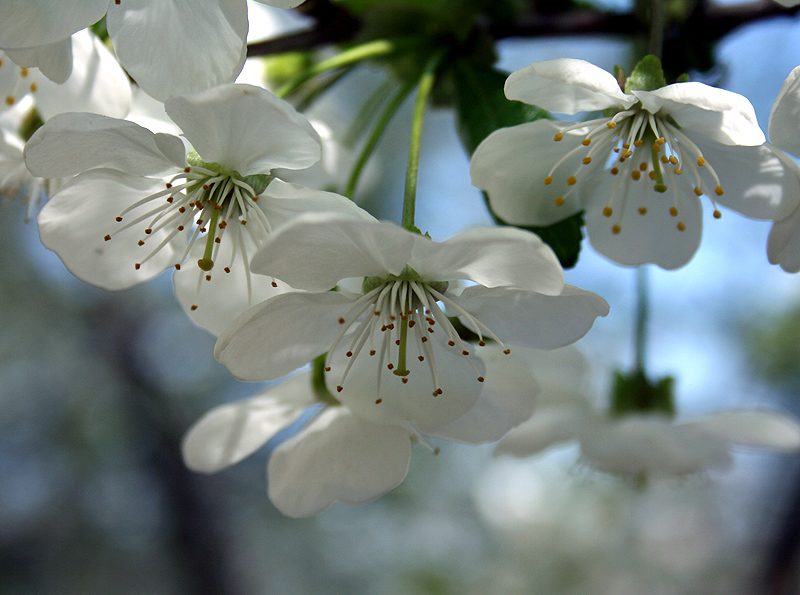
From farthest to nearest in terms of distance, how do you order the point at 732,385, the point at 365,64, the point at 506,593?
1. the point at 506,593
2. the point at 732,385
3. the point at 365,64

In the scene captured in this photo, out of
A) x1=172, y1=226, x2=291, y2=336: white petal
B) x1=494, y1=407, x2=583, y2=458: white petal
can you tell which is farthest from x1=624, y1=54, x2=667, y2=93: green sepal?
x1=494, y1=407, x2=583, y2=458: white petal

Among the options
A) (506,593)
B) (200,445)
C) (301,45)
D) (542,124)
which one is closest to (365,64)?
(301,45)

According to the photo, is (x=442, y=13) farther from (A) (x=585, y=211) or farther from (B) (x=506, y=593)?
(B) (x=506, y=593)

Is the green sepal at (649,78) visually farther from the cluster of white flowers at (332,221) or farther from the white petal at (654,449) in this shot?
the white petal at (654,449)

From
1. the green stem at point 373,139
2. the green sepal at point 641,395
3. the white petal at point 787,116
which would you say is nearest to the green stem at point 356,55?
the green stem at point 373,139

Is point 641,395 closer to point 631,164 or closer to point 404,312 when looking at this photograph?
point 631,164

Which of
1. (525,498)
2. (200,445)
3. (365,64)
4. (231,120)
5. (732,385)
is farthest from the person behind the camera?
(525,498)

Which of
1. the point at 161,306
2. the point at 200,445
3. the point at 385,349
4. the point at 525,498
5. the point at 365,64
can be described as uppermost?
the point at 365,64

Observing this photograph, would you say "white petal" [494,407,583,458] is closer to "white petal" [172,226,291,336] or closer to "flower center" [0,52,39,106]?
"white petal" [172,226,291,336]
